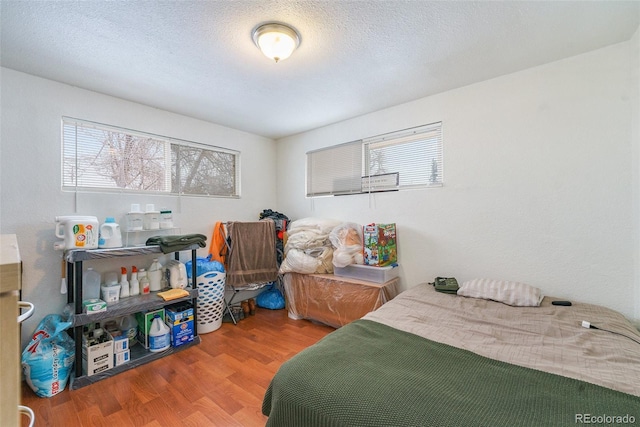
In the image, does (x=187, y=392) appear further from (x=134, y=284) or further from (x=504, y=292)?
(x=504, y=292)

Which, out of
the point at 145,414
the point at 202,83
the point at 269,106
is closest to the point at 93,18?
the point at 202,83

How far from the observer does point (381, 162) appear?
3.01 m

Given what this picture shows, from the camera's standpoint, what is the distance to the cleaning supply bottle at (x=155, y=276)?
2562mm

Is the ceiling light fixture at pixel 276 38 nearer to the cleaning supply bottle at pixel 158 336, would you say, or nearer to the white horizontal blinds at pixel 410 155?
the white horizontal blinds at pixel 410 155

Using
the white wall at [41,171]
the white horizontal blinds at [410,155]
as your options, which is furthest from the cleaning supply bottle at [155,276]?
the white horizontal blinds at [410,155]

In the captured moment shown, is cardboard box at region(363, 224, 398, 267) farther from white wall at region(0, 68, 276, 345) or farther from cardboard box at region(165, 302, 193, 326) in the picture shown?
white wall at region(0, 68, 276, 345)

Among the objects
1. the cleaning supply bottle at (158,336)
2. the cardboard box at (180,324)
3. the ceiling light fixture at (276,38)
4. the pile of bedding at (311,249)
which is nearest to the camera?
the ceiling light fixture at (276,38)

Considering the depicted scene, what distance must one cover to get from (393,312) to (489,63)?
6.63ft

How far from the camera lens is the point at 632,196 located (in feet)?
5.84

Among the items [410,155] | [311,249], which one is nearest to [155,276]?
[311,249]

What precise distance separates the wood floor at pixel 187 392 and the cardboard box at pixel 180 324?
0.36ft

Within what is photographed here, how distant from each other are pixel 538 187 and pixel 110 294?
357cm

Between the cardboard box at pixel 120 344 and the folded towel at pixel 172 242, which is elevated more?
the folded towel at pixel 172 242

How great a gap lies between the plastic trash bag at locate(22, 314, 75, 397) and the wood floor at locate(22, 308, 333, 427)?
0.25 feet
